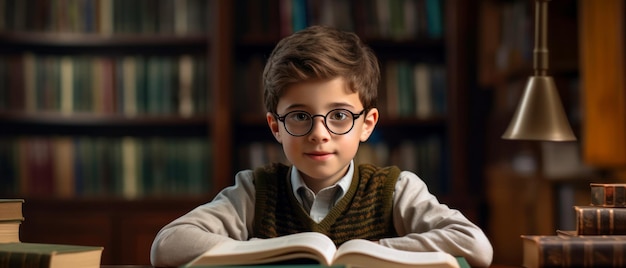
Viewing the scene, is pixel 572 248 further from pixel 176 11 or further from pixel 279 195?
pixel 176 11

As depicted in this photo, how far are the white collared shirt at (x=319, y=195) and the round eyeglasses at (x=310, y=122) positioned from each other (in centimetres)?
13

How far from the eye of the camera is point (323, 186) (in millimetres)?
1445

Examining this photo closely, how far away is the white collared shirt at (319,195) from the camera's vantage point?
1438mm

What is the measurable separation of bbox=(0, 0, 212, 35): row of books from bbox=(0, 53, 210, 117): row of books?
12 centimetres

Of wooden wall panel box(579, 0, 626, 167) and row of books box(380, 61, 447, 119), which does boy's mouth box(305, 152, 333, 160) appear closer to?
wooden wall panel box(579, 0, 626, 167)

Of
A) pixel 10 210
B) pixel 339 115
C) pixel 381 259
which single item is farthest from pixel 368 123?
pixel 10 210

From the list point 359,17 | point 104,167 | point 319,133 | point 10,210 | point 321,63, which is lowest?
point 104,167

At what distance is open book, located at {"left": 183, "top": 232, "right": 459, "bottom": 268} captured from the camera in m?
1.03

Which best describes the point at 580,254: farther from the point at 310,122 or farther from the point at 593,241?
the point at 310,122

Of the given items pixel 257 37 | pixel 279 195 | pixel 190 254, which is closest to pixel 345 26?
pixel 257 37

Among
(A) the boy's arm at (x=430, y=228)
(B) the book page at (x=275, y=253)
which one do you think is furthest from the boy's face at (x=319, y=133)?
(B) the book page at (x=275, y=253)

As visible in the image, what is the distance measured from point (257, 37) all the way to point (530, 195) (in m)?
1.24

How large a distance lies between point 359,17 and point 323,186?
6.47ft

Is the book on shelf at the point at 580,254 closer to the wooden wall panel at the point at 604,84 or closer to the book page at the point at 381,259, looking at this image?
the book page at the point at 381,259
